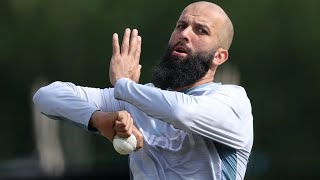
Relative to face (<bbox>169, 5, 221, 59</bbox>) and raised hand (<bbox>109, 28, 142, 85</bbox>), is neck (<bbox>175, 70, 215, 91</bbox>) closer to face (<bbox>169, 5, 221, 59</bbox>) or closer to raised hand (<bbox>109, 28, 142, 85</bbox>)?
face (<bbox>169, 5, 221, 59</bbox>)

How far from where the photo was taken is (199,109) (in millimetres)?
5781

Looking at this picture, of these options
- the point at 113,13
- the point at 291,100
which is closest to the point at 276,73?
the point at 291,100

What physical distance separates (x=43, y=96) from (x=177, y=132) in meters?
0.70

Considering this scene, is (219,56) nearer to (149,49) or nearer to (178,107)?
(178,107)

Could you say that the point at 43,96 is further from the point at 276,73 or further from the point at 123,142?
the point at 276,73

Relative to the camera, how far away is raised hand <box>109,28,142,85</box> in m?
6.18

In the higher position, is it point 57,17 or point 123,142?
point 123,142

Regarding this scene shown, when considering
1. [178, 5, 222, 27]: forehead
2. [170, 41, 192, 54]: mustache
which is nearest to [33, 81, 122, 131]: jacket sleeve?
[170, 41, 192, 54]: mustache

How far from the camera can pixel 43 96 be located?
6129mm

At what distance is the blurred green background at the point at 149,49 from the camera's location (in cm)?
2462

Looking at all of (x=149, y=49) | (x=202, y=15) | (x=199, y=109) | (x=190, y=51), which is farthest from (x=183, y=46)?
(x=149, y=49)

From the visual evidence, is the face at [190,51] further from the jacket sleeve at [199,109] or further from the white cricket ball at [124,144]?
the white cricket ball at [124,144]

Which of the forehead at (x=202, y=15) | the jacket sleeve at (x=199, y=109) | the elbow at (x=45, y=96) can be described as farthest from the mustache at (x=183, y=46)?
the elbow at (x=45, y=96)

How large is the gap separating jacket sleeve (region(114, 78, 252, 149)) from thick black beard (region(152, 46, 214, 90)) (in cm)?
23
